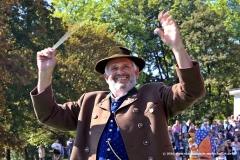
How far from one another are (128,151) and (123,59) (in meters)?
0.77

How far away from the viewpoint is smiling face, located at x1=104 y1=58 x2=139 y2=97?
12.9 feet

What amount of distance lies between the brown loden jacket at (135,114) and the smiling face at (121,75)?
0.08 metres

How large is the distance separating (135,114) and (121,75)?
347 mm

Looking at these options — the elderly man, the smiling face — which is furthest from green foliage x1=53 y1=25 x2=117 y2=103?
the smiling face

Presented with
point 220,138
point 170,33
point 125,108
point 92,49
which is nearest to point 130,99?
point 125,108

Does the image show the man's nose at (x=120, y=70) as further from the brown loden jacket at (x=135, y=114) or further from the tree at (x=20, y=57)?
the tree at (x=20, y=57)

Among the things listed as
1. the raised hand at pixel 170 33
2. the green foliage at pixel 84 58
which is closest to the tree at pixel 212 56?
the green foliage at pixel 84 58

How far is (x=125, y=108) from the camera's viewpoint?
3904 mm

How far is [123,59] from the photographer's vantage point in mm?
4000

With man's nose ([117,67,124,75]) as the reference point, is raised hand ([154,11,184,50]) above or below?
above

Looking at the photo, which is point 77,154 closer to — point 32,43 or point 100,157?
point 100,157

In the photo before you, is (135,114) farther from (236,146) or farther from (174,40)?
(236,146)

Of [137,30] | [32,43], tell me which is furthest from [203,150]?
[137,30]

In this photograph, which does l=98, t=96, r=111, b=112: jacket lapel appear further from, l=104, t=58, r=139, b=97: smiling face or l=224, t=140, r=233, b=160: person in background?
l=224, t=140, r=233, b=160: person in background
